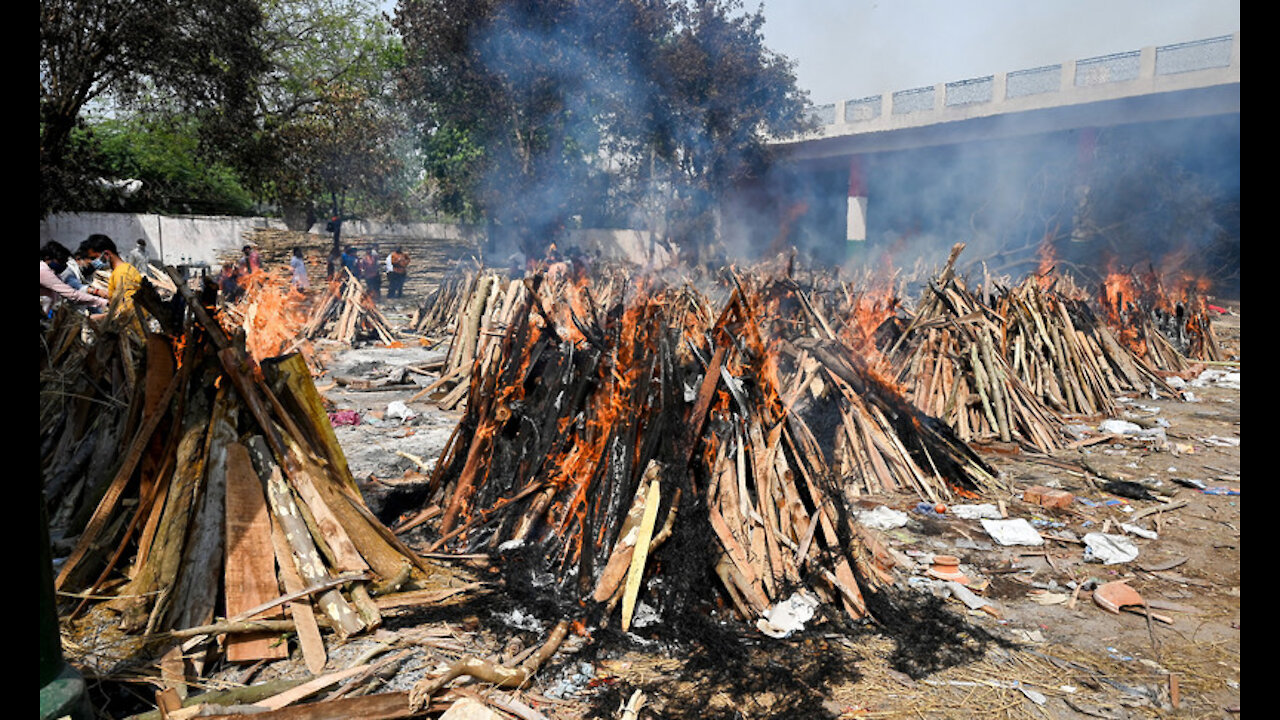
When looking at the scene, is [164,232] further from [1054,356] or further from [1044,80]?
[1044,80]

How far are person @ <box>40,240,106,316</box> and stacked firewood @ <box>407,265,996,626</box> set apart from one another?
14.9 ft

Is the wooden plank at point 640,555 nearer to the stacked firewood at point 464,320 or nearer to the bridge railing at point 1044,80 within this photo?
the stacked firewood at point 464,320

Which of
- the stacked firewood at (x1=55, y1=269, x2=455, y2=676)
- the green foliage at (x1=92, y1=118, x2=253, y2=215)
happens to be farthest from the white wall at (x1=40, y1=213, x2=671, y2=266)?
the stacked firewood at (x1=55, y1=269, x2=455, y2=676)

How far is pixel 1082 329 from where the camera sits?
983 cm

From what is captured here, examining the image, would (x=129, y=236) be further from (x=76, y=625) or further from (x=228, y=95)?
(x=76, y=625)

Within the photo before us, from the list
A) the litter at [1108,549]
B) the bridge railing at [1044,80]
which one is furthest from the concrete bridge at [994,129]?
the litter at [1108,549]

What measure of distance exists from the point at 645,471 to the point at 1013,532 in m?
2.77

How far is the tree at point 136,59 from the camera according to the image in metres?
14.7

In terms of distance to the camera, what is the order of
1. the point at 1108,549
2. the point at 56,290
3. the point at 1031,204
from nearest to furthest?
1. the point at 1108,549
2. the point at 56,290
3. the point at 1031,204

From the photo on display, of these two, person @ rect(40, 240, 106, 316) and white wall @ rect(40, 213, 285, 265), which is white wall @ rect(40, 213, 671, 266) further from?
person @ rect(40, 240, 106, 316)

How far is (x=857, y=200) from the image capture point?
82.1ft

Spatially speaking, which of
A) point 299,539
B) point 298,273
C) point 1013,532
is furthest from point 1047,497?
point 298,273

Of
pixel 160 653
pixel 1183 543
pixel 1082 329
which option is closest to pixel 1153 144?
pixel 1082 329

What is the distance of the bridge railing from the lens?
58.1ft
